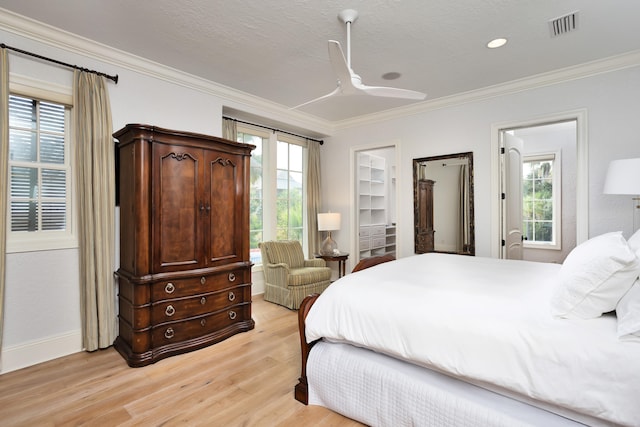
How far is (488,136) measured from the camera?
3939 millimetres

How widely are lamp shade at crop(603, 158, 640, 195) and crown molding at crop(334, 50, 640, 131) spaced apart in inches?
44.8

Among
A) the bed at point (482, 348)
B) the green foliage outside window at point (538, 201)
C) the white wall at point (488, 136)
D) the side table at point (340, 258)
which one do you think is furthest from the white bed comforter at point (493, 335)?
the green foliage outside window at point (538, 201)

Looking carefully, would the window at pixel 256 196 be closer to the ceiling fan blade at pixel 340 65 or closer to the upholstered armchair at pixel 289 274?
the upholstered armchair at pixel 289 274

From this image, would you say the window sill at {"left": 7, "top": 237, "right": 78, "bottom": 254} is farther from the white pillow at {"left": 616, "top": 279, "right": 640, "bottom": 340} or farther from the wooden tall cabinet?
the wooden tall cabinet

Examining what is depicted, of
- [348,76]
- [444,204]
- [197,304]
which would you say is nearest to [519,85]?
[444,204]

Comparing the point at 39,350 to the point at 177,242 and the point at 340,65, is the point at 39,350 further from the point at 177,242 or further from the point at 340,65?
the point at 340,65

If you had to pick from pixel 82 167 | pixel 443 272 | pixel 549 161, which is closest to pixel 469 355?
pixel 443 272

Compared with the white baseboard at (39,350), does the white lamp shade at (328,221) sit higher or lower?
higher

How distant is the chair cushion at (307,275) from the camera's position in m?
4.02

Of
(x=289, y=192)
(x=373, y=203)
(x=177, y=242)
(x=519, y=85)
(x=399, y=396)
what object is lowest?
(x=399, y=396)

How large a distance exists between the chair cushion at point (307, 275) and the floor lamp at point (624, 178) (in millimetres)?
3067

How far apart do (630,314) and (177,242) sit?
2910mm

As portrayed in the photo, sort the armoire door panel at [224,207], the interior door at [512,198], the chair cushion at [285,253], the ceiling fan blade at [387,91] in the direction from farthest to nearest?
the chair cushion at [285,253] < the interior door at [512,198] < the armoire door panel at [224,207] < the ceiling fan blade at [387,91]

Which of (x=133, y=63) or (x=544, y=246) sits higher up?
(x=133, y=63)
